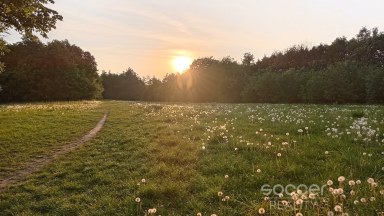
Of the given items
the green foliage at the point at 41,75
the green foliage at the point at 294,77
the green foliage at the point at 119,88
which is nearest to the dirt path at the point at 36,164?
the green foliage at the point at 294,77

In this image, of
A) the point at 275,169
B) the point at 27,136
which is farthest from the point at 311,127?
the point at 27,136

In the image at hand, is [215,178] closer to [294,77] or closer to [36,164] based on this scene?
[36,164]

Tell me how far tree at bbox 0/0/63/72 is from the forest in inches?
782

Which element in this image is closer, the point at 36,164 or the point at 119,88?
the point at 36,164

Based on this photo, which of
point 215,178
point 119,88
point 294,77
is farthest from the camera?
point 119,88

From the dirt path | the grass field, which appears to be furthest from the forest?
the grass field

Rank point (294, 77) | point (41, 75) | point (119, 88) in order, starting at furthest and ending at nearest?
point (119, 88) → point (41, 75) → point (294, 77)

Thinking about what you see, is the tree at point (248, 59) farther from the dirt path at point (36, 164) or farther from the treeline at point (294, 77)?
the dirt path at point (36, 164)

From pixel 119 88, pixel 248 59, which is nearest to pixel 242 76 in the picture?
pixel 248 59

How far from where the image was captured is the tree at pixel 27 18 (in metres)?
21.2

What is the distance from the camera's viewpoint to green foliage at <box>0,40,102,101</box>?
7288cm

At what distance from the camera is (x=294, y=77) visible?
68.8 m

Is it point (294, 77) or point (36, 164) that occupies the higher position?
point (294, 77)

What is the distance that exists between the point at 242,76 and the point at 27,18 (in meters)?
71.1
